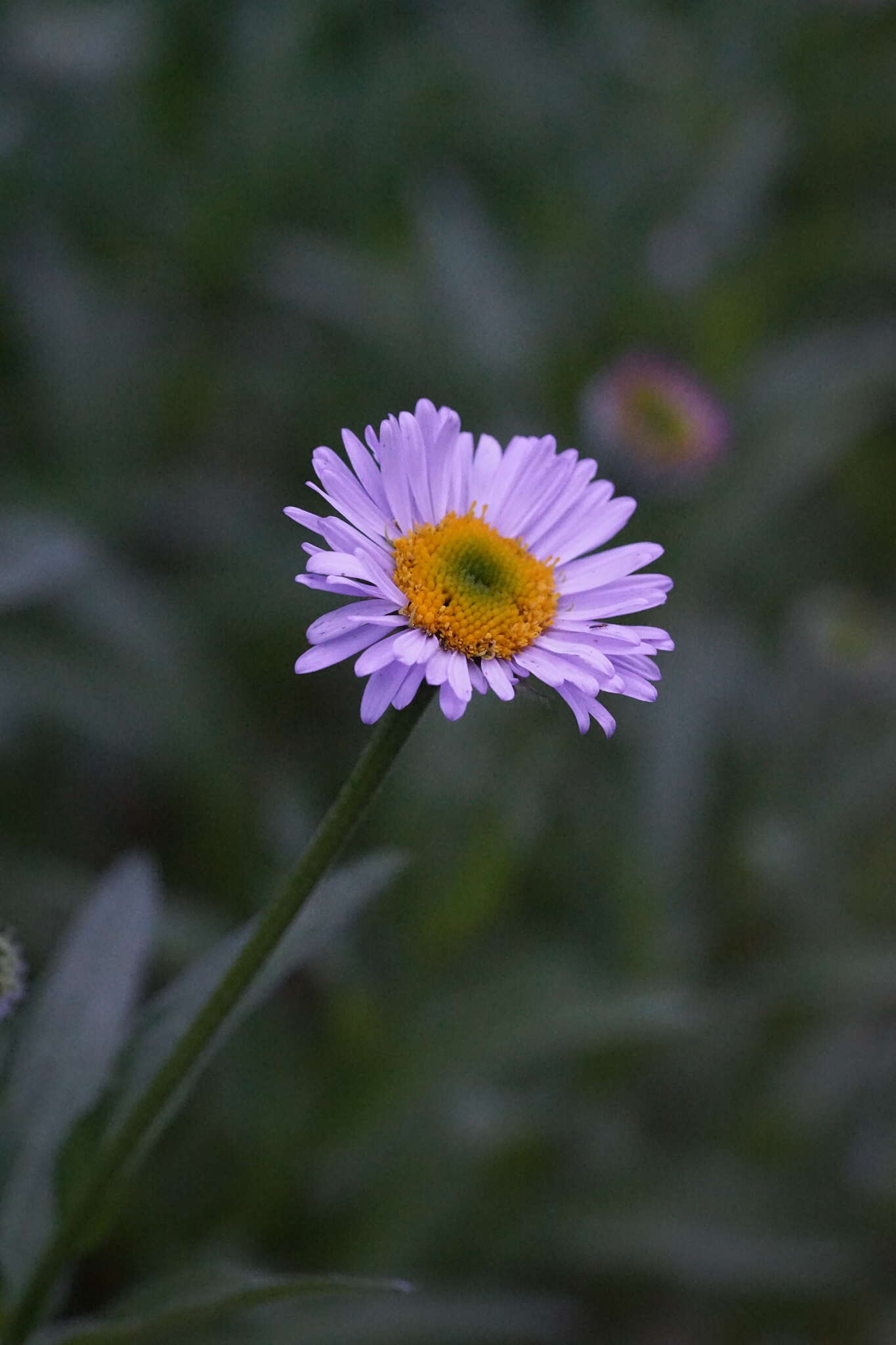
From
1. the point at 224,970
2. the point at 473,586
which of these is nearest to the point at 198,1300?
the point at 224,970

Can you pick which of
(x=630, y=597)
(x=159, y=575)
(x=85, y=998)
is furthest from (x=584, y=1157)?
(x=159, y=575)

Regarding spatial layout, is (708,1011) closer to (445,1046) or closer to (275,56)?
(445,1046)

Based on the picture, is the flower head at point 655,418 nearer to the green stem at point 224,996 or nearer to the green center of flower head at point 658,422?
the green center of flower head at point 658,422

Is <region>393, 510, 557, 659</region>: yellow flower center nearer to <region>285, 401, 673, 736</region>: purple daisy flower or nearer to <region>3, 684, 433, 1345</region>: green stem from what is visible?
<region>285, 401, 673, 736</region>: purple daisy flower

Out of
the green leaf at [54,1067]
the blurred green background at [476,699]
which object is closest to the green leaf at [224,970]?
the green leaf at [54,1067]

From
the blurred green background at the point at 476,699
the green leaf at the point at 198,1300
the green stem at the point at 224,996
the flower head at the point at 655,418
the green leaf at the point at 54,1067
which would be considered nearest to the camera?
the green stem at the point at 224,996

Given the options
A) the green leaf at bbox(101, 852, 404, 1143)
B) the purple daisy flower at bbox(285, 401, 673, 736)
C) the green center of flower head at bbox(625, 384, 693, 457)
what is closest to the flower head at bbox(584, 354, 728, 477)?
the green center of flower head at bbox(625, 384, 693, 457)
